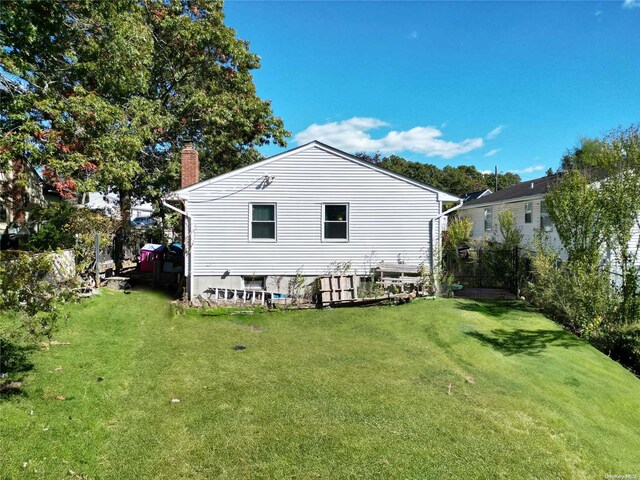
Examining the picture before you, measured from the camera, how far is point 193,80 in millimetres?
19797

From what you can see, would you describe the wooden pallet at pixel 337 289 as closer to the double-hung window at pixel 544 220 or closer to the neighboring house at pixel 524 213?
the neighboring house at pixel 524 213

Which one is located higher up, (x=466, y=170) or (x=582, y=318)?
(x=466, y=170)

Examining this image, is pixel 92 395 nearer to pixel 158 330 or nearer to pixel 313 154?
pixel 158 330

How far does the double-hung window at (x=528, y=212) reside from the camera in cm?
2158

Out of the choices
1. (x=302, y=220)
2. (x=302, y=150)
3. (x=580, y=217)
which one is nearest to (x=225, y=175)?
(x=302, y=150)

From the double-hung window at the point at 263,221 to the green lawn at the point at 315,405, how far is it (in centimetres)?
388

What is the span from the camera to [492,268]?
15.0 m

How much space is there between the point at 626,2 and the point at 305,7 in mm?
10434

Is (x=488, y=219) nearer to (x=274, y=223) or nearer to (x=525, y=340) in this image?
(x=525, y=340)

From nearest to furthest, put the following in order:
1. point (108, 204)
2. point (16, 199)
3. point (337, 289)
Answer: point (337, 289)
point (16, 199)
point (108, 204)

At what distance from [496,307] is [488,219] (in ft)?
56.7

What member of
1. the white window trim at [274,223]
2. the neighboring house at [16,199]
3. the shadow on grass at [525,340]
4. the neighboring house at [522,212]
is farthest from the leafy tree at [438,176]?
the shadow on grass at [525,340]

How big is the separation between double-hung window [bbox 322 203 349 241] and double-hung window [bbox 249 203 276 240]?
1.74 m

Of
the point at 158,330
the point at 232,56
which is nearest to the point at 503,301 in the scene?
the point at 158,330
